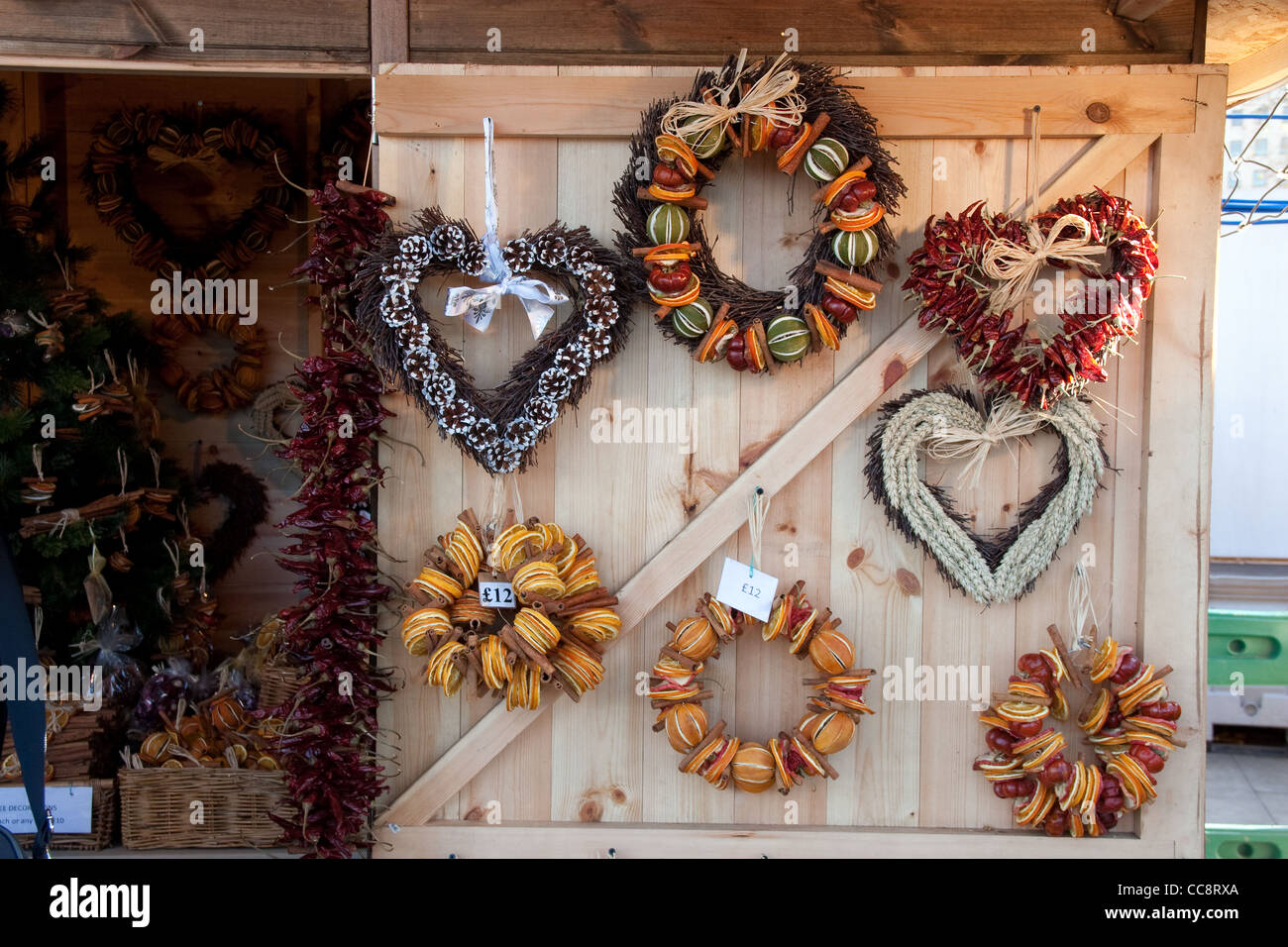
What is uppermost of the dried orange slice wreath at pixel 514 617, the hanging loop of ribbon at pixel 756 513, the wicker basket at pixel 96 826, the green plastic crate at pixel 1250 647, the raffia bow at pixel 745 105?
the raffia bow at pixel 745 105

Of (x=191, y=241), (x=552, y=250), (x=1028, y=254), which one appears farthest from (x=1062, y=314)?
(x=191, y=241)

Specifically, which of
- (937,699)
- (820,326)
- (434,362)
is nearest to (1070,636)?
(937,699)

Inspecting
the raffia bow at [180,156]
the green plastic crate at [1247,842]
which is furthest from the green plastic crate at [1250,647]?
the raffia bow at [180,156]

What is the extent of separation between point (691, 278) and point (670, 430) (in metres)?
0.40

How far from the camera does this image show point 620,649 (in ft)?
8.08

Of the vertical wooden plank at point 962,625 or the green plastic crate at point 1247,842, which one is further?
the green plastic crate at point 1247,842

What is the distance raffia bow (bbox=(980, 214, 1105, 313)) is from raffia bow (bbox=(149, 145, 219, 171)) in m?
2.66

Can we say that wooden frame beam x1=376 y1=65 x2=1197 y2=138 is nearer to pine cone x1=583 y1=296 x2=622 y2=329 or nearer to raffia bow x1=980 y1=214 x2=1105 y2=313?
raffia bow x1=980 y1=214 x2=1105 y2=313

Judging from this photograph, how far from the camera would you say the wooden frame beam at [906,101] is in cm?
235

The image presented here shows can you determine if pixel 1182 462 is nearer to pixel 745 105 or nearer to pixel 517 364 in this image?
pixel 745 105

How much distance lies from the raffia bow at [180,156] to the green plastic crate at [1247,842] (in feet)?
13.4

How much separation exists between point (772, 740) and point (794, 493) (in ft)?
2.03

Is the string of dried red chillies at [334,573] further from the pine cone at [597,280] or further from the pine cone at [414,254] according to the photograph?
the pine cone at [597,280]

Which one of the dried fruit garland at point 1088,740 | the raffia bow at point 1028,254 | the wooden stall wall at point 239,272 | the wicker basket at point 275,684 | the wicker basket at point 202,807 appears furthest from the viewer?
the wooden stall wall at point 239,272
